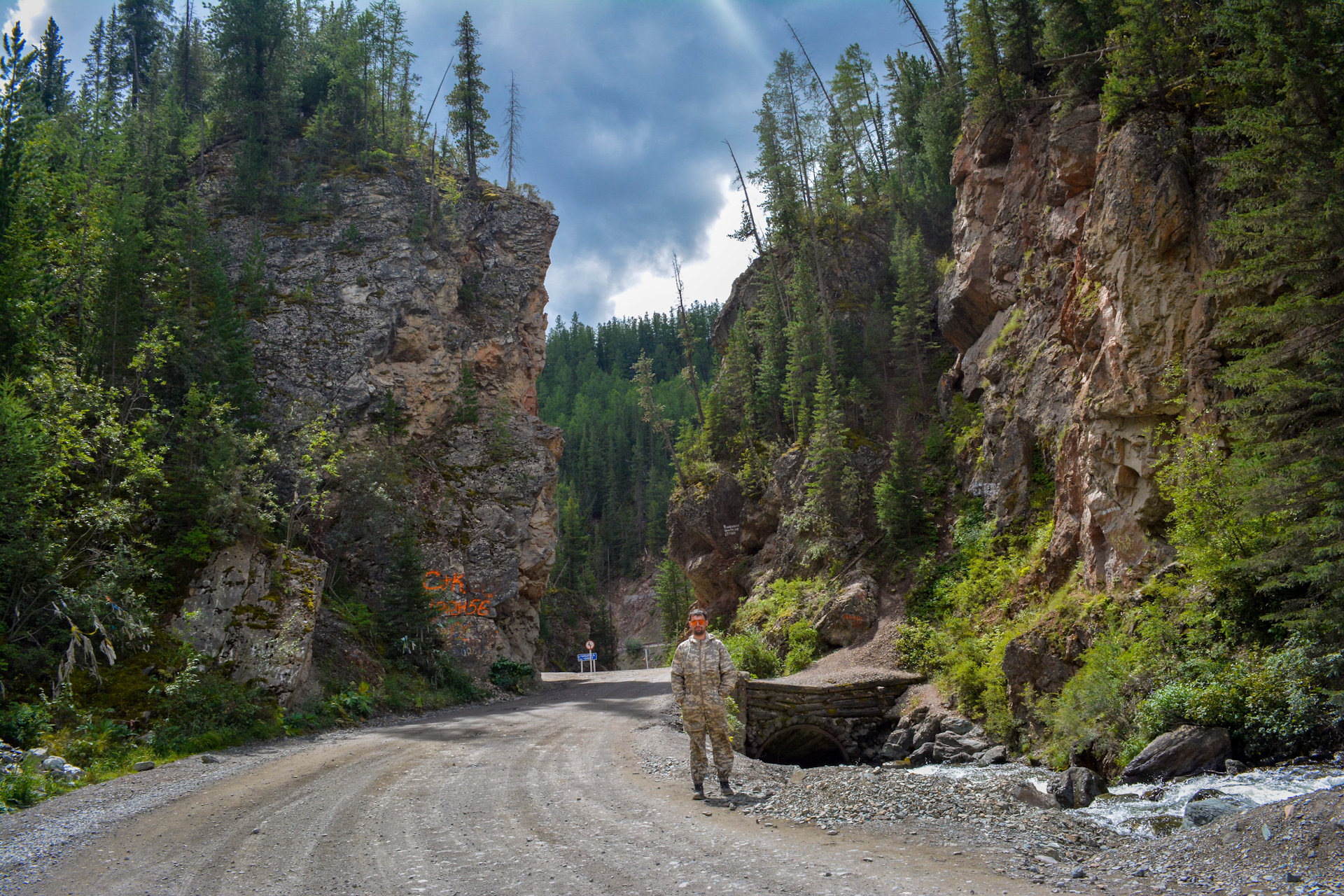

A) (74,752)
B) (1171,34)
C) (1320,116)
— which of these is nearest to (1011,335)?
(1171,34)

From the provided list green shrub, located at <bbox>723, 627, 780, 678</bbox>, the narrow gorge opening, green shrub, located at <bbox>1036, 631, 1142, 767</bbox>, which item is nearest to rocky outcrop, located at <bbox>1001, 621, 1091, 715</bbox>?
green shrub, located at <bbox>1036, 631, 1142, 767</bbox>

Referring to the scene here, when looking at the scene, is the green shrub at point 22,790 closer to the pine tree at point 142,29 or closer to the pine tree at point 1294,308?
the pine tree at point 1294,308

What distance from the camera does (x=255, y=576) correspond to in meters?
16.0

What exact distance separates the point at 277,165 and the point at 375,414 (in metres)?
17.1

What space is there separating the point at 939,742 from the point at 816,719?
3.60 metres

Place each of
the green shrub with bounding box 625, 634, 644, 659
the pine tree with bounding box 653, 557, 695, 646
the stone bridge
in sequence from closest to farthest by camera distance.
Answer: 1. the stone bridge
2. the pine tree with bounding box 653, 557, 695, 646
3. the green shrub with bounding box 625, 634, 644, 659

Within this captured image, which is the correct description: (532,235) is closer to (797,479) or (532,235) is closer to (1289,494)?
(797,479)

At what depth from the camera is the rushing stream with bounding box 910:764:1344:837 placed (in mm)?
7309

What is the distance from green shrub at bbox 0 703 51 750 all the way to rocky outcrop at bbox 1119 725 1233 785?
1638 cm

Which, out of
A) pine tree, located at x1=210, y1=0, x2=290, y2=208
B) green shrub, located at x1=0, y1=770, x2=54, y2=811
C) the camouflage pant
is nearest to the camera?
the camouflage pant

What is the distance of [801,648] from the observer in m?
24.1

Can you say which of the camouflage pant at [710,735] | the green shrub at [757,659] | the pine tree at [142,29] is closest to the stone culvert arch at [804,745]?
the green shrub at [757,659]

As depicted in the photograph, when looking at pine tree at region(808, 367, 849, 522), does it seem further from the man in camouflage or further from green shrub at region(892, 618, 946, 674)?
the man in camouflage

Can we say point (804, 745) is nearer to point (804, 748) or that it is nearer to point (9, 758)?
point (804, 748)
